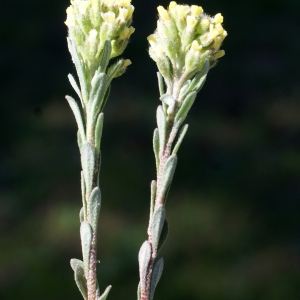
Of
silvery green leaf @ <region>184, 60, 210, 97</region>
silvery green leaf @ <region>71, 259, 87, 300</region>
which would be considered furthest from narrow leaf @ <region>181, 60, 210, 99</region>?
silvery green leaf @ <region>71, 259, 87, 300</region>

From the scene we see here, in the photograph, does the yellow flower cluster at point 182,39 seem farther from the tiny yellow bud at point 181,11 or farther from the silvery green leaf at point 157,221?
the silvery green leaf at point 157,221

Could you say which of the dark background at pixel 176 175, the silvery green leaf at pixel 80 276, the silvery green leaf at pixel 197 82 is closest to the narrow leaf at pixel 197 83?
the silvery green leaf at pixel 197 82

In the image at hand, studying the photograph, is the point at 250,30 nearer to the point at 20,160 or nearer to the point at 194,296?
the point at 20,160

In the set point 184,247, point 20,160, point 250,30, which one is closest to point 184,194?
point 184,247

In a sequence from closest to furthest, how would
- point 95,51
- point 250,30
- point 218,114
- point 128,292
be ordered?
point 95,51 → point 128,292 → point 218,114 → point 250,30

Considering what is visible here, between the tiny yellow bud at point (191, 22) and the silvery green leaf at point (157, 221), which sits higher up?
the tiny yellow bud at point (191, 22)

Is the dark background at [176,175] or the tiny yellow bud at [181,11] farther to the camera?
the dark background at [176,175]

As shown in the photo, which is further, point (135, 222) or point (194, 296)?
point (135, 222)

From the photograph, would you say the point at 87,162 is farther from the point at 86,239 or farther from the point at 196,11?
the point at 196,11
